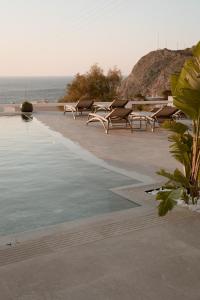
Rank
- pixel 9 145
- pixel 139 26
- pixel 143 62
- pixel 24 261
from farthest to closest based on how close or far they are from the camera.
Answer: pixel 143 62 < pixel 139 26 < pixel 9 145 < pixel 24 261

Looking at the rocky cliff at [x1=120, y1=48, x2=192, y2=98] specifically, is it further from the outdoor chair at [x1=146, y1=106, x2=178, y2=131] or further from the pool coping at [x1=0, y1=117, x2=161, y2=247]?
the pool coping at [x1=0, y1=117, x2=161, y2=247]

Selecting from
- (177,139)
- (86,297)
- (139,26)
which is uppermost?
(139,26)

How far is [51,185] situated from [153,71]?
83177 mm

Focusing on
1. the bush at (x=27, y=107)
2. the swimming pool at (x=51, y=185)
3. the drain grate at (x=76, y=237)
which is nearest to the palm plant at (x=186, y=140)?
the drain grate at (x=76, y=237)

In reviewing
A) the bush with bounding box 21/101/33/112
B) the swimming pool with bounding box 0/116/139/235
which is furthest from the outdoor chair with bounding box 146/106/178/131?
the bush with bounding box 21/101/33/112

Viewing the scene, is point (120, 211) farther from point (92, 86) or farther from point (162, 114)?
point (92, 86)

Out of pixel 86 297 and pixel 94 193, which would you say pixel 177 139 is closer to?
pixel 94 193

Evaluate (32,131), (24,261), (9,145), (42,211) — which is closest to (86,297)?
(24,261)

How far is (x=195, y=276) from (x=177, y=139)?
196cm

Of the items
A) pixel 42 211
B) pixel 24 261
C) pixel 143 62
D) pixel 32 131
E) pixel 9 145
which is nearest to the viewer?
pixel 24 261

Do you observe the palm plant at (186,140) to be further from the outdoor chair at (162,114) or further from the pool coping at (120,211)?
the outdoor chair at (162,114)

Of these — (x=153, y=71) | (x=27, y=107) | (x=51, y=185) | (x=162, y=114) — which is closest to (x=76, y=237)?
(x=51, y=185)

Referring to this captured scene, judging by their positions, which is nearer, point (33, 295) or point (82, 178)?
point (33, 295)

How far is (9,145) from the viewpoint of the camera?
903cm
